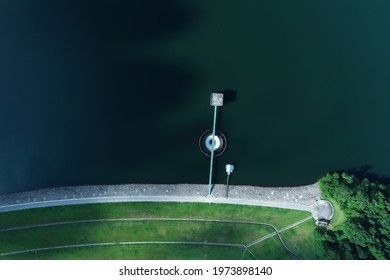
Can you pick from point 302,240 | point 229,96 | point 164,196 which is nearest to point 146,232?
point 164,196

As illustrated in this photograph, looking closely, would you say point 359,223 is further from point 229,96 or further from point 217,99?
point 217,99

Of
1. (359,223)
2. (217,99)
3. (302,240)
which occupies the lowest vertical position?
(302,240)

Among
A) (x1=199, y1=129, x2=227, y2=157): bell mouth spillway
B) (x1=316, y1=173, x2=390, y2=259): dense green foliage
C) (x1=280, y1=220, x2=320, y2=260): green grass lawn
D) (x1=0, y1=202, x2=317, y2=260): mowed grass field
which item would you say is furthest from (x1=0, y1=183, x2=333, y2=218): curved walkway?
(x1=199, y1=129, x2=227, y2=157): bell mouth spillway

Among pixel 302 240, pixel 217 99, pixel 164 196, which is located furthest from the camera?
pixel 217 99

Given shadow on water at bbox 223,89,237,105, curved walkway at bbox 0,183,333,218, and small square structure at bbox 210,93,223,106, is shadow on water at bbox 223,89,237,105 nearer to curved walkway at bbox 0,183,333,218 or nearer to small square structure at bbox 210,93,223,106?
small square structure at bbox 210,93,223,106

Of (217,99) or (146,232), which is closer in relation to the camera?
(146,232)

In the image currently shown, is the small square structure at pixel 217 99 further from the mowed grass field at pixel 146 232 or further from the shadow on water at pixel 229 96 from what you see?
the mowed grass field at pixel 146 232
